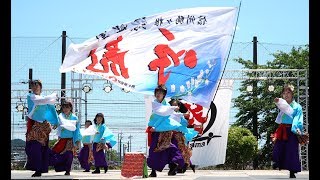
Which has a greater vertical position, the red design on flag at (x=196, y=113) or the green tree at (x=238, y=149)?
the red design on flag at (x=196, y=113)

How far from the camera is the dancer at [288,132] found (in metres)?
11.9

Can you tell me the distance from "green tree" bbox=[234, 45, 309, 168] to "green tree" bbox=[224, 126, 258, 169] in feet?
7.24

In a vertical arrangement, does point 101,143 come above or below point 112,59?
below

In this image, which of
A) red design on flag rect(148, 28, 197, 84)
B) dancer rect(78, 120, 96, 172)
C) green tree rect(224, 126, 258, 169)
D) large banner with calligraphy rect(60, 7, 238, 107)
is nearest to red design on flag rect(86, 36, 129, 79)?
large banner with calligraphy rect(60, 7, 238, 107)

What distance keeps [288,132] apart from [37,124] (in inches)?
163

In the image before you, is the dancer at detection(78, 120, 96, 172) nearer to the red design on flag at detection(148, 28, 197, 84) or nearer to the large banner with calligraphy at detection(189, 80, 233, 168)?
the large banner with calligraphy at detection(189, 80, 233, 168)

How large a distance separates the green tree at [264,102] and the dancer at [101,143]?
398 inches

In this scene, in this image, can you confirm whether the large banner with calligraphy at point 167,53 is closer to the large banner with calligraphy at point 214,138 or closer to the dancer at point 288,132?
the dancer at point 288,132

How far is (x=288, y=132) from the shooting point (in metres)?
12.2

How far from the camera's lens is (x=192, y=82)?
1280cm

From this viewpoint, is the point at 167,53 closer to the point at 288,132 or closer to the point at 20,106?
the point at 288,132

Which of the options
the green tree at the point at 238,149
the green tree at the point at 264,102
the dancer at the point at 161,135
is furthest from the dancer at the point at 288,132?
the green tree at the point at 264,102

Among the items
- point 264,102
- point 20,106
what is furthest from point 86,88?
point 264,102

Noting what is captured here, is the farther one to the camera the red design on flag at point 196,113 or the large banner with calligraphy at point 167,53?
the red design on flag at point 196,113
